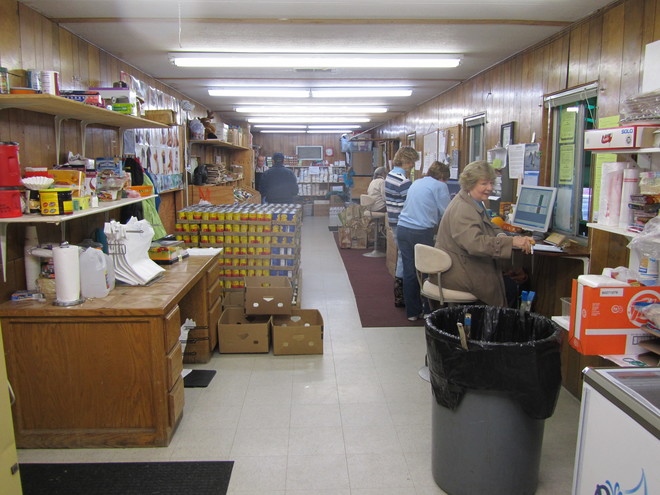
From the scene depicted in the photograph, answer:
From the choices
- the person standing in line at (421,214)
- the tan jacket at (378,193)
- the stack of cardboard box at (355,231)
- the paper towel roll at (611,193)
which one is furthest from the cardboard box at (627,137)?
the stack of cardboard box at (355,231)

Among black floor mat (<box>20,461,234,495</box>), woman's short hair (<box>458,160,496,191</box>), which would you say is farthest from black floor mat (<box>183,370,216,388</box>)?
woman's short hair (<box>458,160,496,191</box>)

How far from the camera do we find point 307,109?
8.88 meters

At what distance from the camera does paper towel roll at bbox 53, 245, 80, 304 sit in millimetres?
2828

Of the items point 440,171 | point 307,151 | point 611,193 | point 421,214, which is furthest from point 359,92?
point 307,151

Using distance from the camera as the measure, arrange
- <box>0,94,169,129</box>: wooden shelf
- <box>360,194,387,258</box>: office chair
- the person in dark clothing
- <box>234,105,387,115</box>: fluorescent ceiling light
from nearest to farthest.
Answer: <box>0,94,169,129</box>: wooden shelf, <box>360,194,387,258</box>: office chair, the person in dark clothing, <box>234,105,387,115</box>: fluorescent ceiling light

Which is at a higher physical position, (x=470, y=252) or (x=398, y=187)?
(x=398, y=187)

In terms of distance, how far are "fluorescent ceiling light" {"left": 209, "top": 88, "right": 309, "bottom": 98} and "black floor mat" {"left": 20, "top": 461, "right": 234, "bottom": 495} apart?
198 inches

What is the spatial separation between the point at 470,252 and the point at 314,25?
1.89 m

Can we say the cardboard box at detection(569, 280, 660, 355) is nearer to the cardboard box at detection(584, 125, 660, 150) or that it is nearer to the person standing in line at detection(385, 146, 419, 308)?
the cardboard box at detection(584, 125, 660, 150)

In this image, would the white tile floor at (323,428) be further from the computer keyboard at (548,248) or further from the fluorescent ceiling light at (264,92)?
the fluorescent ceiling light at (264,92)

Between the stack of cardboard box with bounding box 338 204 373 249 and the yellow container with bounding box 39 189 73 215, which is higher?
the yellow container with bounding box 39 189 73 215

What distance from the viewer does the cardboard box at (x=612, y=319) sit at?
8.00 feet

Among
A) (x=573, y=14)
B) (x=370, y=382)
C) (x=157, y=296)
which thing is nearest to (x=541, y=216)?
(x=573, y=14)

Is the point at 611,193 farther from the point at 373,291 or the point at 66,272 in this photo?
the point at 373,291
